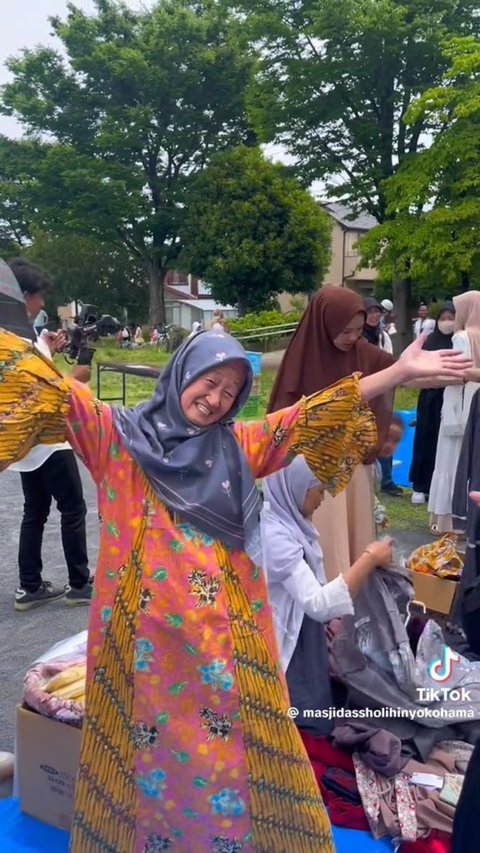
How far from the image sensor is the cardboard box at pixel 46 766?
245 centimetres

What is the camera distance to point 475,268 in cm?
1434

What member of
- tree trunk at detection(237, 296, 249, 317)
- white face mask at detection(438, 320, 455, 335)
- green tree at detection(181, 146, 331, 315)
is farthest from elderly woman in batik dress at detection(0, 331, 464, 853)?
tree trunk at detection(237, 296, 249, 317)

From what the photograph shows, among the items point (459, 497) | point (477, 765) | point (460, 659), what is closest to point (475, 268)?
point (459, 497)

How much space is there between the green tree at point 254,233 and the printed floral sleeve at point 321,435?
65.9ft

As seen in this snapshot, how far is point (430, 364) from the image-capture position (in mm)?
1774

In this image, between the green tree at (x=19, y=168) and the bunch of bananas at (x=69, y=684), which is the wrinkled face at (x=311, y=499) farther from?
the green tree at (x=19, y=168)

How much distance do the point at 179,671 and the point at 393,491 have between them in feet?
17.8

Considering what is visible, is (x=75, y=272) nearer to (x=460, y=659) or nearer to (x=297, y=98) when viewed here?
(x=297, y=98)

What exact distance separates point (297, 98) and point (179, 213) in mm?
8824

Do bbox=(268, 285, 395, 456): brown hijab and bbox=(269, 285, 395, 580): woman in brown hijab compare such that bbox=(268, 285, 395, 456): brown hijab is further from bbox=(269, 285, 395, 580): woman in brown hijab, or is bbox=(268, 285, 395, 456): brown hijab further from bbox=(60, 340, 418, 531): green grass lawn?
bbox=(60, 340, 418, 531): green grass lawn

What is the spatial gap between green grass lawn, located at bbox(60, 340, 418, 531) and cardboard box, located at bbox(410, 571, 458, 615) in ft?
6.15

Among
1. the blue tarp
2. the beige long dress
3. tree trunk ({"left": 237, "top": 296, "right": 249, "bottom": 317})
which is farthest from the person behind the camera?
tree trunk ({"left": 237, "top": 296, "right": 249, "bottom": 317})

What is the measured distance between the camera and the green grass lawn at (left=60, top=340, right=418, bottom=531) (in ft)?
20.1

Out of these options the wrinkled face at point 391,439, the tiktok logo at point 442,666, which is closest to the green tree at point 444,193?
the wrinkled face at point 391,439
